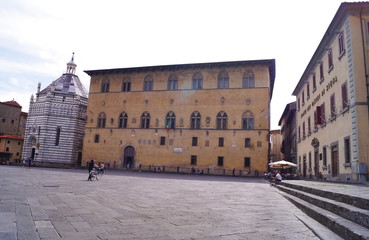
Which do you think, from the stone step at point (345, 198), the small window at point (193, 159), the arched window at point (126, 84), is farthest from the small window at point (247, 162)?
the stone step at point (345, 198)

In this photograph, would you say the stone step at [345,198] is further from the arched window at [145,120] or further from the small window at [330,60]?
the arched window at [145,120]

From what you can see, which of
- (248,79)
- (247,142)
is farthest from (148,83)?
(247,142)

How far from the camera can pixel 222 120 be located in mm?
35781

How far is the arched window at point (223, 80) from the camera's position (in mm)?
36750

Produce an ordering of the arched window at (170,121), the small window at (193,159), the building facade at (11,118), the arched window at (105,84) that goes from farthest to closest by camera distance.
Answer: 1. the building facade at (11,118)
2. the arched window at (105,84)
3. the arched window at (170,121)
4. the small window at (193,159)

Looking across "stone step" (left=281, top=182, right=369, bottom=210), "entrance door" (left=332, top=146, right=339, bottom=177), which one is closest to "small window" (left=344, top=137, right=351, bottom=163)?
"entrance door" (left=332, top=146, right=339, bottom=177)

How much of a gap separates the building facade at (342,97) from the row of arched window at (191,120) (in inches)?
456

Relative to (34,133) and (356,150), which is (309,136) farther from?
(34,133)

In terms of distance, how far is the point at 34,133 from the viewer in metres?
48.1

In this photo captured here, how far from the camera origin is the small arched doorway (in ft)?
126

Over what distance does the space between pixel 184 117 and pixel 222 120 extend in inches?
195

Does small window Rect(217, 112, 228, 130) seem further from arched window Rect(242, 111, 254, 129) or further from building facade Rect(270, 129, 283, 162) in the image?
building facade Rect(270, 129, 283, 162)

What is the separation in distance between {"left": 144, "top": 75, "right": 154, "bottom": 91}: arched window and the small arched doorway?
853cm

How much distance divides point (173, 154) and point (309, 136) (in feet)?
55.4
